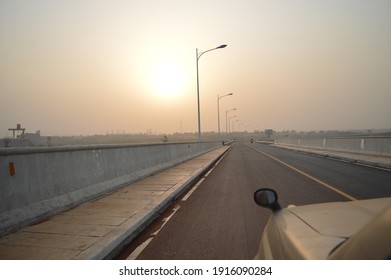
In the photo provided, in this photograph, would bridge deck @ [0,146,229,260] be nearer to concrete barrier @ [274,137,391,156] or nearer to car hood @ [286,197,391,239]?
car hood @ [286,197,391,239]

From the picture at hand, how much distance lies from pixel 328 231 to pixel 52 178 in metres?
5.99

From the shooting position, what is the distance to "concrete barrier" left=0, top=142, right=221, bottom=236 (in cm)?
563

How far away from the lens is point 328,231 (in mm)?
2430

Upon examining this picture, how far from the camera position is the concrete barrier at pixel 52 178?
563cm

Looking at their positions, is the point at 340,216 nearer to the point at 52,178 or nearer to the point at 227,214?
the point at 227,214

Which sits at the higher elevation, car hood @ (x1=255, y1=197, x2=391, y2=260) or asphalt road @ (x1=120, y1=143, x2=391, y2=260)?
car hood @ (x1=255, y1=197, x2=391, y2=260)

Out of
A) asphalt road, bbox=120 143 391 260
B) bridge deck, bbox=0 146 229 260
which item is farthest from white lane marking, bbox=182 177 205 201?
bridge deck, bbox=0 146 229 260

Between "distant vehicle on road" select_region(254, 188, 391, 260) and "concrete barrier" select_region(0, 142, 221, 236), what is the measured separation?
14.9ft

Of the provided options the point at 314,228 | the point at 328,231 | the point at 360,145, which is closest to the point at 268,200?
the point at 314,228

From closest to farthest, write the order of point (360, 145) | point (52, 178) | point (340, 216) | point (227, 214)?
point (340, 216), point (52, 178), point (227, 214), point (360, 145)

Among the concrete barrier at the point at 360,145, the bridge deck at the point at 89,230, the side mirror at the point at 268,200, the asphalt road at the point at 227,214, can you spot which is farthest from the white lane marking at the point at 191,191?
the concrete barrier at the point at 360,145
